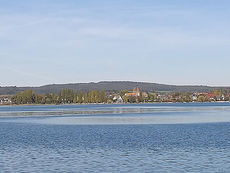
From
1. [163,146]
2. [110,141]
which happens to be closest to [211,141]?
[163,146]

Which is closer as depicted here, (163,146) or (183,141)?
(163,146)

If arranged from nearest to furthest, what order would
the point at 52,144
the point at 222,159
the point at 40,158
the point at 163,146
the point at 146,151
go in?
the point at 222,159 < the point at 40,158 < the point at 146,151 < the point at 163,146 < the point at 52,144

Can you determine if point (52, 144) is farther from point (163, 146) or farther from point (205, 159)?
point (205, 159)

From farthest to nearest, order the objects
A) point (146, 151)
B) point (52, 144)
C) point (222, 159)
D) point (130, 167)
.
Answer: point (52, 144)
point (146, 151)
point (222, 159)
point (130, 167)

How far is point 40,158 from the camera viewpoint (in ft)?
83.7

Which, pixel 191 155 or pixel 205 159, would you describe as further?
pixel 191 155

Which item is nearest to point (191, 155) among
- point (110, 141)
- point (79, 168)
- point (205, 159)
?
point (205, 159)

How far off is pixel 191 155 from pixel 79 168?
22.0 feet

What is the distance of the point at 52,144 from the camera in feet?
109

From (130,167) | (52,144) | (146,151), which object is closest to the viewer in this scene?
(130,167)

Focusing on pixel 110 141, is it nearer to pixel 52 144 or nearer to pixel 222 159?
pixel 52 144

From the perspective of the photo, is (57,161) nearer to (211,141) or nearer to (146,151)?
(146,151)

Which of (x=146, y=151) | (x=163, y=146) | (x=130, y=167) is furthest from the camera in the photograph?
(x=163, y=146)

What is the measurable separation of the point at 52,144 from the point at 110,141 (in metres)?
4.38
